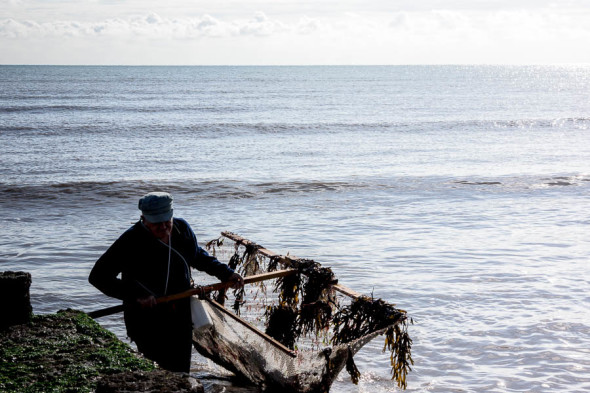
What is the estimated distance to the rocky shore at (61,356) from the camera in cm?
417

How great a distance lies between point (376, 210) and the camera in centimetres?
1501

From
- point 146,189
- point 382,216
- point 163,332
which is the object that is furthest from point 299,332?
point 146,189

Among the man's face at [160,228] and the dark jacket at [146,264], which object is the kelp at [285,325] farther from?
the man's face at [160,228]

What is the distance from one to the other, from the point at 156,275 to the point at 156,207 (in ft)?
2.04

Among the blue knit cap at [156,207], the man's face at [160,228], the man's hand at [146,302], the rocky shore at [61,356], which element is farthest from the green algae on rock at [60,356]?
the blue knit cap at [156,207]

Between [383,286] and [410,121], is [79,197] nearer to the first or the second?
[383,286]

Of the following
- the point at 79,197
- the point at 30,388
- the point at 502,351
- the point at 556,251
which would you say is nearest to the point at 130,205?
the point at 79,197

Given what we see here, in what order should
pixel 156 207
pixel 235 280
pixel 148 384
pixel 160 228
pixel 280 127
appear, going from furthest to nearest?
pixel 280 127 → pixel 235 280 → pixel 160 228 → pixel 156 207 → pixel 148 384

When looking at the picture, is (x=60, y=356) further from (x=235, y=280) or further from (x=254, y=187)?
(x=254, y=187)

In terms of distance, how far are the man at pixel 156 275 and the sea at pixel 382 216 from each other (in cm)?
182

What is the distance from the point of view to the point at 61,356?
4676 millimetres

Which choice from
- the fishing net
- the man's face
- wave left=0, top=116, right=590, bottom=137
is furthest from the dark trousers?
wave left=0, top=116, right=590, bottom=137

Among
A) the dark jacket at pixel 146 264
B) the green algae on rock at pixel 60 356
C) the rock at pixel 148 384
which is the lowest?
the green algae on rock at pixel 60 356

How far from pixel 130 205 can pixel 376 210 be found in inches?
235
